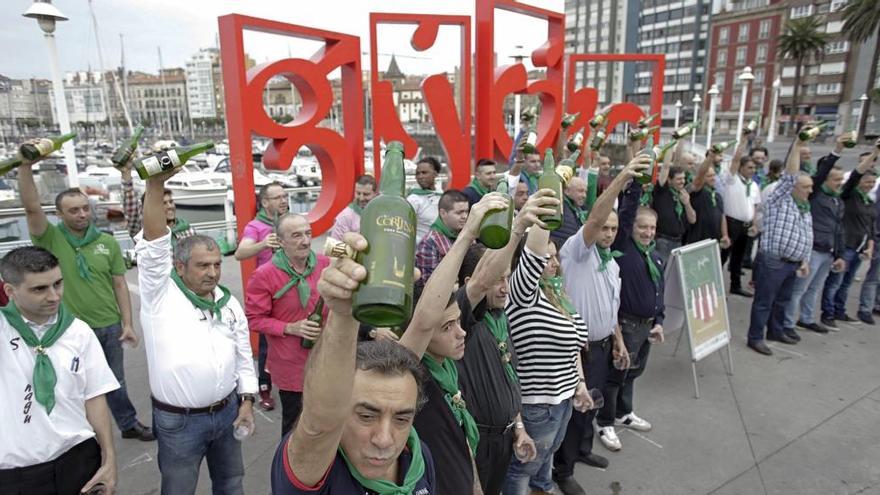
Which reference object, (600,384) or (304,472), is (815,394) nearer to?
(600,384)

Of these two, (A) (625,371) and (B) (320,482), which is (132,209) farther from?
(A) (625,371)

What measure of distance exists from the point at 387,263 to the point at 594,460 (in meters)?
3.29

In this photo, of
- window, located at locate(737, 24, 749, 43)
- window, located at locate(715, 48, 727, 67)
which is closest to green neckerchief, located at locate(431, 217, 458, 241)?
window, located at locate(737, 24, 749, 43)

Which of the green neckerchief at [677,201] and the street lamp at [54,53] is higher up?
the street lamp at [54,53]

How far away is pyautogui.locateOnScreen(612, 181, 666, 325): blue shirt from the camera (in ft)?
12.5

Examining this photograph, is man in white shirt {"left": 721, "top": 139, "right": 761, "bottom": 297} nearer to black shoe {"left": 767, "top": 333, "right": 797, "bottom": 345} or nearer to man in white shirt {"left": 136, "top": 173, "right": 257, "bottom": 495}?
black shoe {"left": 767, "top": 333, "right": 797, "bottom": 345}

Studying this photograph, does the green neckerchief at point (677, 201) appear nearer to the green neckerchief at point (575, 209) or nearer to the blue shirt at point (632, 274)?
the green neckerchief at point (575, 209)

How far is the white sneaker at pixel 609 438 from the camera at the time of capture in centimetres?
387

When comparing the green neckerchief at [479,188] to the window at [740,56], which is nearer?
the green neckerchief at [479,188]

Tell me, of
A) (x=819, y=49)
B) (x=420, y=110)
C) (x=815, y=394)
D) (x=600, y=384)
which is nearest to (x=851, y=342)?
(x=815, y=394)

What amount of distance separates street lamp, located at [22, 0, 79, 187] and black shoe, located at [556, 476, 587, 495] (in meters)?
5.08

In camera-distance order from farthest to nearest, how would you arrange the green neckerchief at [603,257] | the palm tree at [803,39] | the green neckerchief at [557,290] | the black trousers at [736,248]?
the palm tree at [803,39] → the black trousers at [736,248] → the green neckerchief at [603,257] → the green neckerchief at [557,290]

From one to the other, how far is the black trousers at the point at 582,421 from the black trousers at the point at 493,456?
114 cm

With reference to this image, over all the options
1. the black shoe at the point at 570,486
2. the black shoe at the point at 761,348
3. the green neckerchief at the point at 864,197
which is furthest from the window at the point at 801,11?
the black shoe at the point at 570,486
